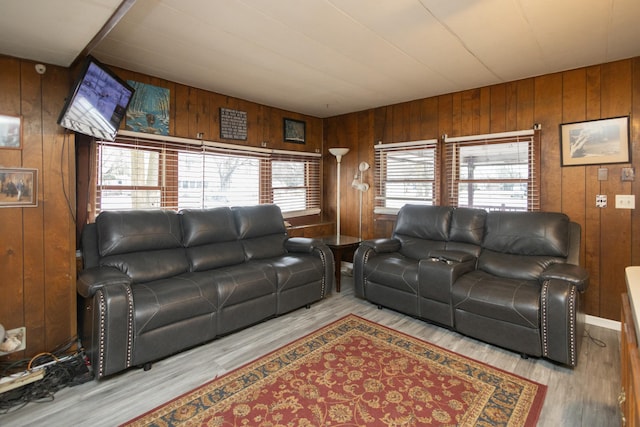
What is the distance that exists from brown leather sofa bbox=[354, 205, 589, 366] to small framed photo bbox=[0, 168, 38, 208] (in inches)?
114

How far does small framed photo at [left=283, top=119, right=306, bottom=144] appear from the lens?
4.72 m

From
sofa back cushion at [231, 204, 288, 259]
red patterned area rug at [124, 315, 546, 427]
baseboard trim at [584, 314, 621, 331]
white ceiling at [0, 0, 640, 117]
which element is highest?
white ceiling at [0, 0, 640, 117]

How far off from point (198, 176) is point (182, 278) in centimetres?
147

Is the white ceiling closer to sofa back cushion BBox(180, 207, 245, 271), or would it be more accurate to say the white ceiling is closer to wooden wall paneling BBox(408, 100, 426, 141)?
wooden wall paneling BBox(408, 100, 426, 141)

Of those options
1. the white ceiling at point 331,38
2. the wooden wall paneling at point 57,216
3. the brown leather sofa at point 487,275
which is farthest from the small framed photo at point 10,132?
the brown leather sofa at point 487,275

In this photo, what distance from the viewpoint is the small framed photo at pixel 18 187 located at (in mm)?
2285

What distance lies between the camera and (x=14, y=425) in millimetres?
1788

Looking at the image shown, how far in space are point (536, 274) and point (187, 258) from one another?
309cm

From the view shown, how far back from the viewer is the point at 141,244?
9.21 ft

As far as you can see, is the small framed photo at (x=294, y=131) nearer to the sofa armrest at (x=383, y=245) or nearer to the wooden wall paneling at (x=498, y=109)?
the sofa armrest at (x=383, y=245)

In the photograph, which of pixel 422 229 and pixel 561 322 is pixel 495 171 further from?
pixel 561 322

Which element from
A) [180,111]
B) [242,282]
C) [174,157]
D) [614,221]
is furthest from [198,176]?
[614,221]

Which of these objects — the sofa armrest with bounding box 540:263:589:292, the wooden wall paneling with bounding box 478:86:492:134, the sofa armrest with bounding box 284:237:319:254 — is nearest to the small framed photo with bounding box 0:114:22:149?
the sofa armrest with bounding box 284:237:319:254

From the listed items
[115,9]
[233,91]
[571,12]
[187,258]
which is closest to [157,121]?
[233,91]
